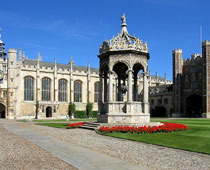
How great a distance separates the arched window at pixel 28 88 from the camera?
54.9 meters

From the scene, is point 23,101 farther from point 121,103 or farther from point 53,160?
point 53,160

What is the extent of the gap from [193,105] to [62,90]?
3136cm

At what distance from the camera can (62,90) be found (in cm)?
5962

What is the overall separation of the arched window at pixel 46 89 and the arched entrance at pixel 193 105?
105ft

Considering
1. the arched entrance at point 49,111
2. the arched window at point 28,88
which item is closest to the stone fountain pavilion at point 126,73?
the arched window at point 28,88

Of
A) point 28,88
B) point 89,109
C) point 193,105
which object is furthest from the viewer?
point 89,109

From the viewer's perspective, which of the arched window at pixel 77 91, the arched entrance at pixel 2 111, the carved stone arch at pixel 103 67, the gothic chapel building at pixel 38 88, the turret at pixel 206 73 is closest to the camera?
the carved stone arch at pixel 103 67

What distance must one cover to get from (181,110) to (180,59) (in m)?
12.0

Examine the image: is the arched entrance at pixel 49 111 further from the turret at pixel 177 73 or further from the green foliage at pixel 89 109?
the turret at pixel 177 73

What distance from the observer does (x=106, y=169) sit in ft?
21.8

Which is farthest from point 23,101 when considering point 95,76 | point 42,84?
point 95,76

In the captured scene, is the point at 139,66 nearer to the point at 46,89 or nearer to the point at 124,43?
the point at 124,43

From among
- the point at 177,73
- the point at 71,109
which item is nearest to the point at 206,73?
the point at 177,73

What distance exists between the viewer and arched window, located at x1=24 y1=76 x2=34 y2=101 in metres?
54.9
